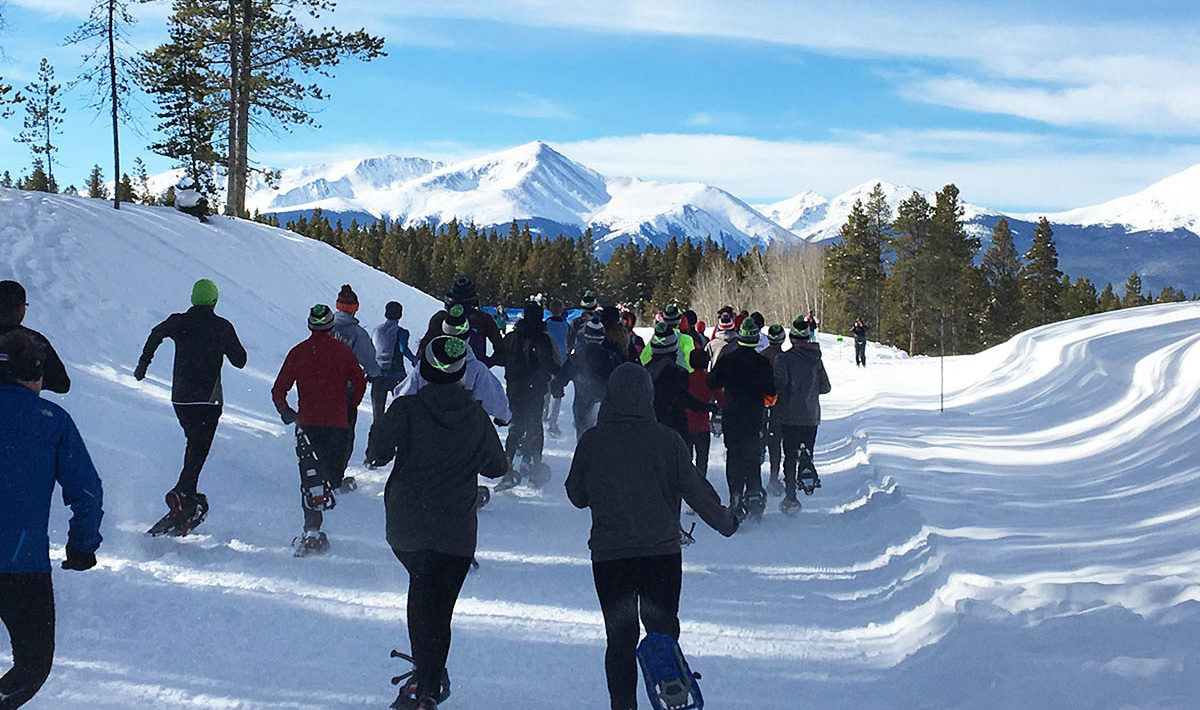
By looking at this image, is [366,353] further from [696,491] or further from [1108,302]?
[1108,302]

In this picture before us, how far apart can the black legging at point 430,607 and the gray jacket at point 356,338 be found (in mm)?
5146

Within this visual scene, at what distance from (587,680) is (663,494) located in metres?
1.41

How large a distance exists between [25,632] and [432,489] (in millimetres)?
1828

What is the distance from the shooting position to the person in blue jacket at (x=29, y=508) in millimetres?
3857

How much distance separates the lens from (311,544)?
777cm

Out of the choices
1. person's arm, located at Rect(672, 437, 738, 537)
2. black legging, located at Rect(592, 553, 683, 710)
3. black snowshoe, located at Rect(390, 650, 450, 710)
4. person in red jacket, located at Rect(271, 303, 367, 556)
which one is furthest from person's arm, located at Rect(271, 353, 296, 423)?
person's arm, located at Rect(672, 437, 738, 537)

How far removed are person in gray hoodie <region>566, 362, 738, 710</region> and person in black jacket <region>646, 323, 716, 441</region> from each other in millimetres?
4107

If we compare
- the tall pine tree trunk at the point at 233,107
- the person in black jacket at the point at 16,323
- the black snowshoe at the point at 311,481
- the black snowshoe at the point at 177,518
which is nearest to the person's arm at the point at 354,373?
the black snowshoe at the point at 311,481

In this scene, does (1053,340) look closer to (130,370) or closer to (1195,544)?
(1195,544)

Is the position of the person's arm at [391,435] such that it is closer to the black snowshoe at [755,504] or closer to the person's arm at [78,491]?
the person's arm at [78,491]

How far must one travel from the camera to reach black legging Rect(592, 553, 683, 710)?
459 centimetres

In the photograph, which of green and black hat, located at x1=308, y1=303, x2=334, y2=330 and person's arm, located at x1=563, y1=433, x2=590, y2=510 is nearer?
person's arm, located at x1=563, y1=433, x2=590, y2=510

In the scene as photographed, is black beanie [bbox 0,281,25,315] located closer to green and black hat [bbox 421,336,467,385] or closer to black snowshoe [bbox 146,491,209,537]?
green and black hat [bbox 421,336,467,385]

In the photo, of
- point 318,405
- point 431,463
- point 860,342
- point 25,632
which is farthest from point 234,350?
point 860,342
